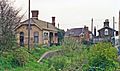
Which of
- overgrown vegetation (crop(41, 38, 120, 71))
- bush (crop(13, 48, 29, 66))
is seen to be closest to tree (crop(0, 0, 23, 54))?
bush (crop(13, 48, 29, 66))

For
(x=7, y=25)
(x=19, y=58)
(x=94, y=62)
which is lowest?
(x=19, y=58)

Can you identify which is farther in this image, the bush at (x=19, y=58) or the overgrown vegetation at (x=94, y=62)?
the bush at (x=19, y=58)

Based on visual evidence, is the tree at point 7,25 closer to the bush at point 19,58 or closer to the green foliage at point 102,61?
the bush at point 19,58

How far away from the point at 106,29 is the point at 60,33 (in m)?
15.9

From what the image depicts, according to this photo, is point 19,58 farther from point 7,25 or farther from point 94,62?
point 94,62

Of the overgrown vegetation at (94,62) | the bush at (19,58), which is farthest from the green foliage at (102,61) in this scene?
the bush at (19,58)

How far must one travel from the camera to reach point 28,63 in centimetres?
2177

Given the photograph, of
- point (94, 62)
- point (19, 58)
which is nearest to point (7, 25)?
point (19, 58)

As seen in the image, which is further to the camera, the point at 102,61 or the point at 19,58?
the point at 19,58

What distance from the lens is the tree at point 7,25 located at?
67.2 feet

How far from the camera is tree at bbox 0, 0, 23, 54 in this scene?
20.5 meters

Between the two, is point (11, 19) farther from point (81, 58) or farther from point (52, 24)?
point (52, 24)

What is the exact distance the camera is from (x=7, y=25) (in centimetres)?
2092

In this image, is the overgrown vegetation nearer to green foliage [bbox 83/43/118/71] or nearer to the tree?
green foliage [bbox 83/43/118/71]
